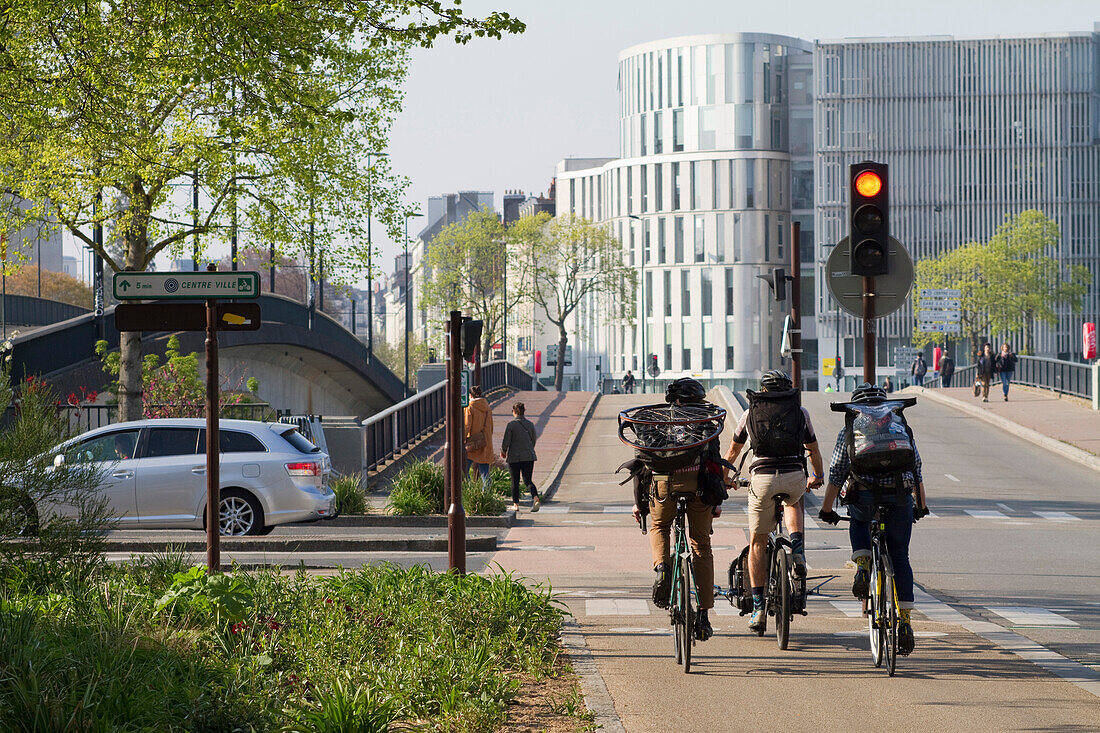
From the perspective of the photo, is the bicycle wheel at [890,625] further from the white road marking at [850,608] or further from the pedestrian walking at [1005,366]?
the pedestrian walking at [1005,366]

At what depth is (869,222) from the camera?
9297 mm

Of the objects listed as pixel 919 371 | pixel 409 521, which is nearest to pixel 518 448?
pixel 409 521

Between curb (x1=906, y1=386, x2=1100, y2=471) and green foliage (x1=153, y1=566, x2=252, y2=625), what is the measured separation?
2247cm

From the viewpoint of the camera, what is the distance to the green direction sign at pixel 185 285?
946cm

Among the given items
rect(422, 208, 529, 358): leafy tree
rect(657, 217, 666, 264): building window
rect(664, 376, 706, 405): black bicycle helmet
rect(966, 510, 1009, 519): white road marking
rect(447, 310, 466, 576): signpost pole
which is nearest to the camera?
rect(664, 376, 706, 405): black bicycle helmet

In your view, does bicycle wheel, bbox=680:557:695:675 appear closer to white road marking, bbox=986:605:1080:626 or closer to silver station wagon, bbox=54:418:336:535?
white road marking, bbox=986:605:1080:626

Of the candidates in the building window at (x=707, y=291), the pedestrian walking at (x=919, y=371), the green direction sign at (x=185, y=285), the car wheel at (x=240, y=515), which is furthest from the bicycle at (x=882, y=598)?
the building window at (x=707, y=291)

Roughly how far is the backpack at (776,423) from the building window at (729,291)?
95776mm

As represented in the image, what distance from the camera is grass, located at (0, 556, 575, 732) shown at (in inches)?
202

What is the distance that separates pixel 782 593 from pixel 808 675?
0.77 meters

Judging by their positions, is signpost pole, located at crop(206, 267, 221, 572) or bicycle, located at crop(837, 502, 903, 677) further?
signpost pole, located at crop(206, 267, 221, 572)

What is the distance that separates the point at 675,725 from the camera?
637 centimetres

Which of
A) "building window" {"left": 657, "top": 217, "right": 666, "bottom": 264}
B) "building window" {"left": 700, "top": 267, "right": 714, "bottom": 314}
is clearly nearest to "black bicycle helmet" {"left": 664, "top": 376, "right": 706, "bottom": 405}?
"building window" {"left": 700, "top": 267, "right": 714, "bottom": 314}

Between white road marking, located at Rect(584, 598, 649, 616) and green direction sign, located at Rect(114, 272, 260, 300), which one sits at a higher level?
green direction sign, located at Rect(114, 272, 260, 300)
